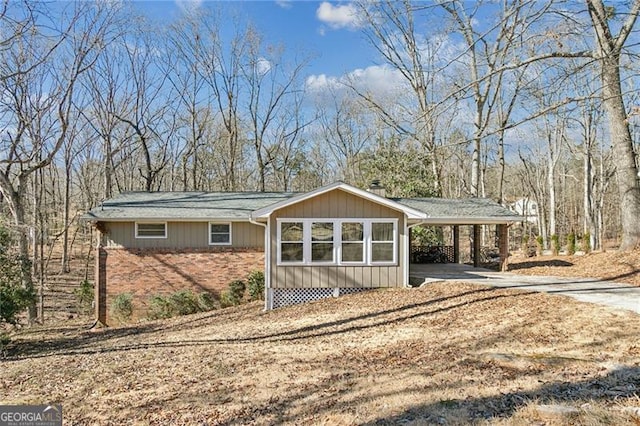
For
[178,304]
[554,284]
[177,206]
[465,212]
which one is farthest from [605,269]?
[177,206]

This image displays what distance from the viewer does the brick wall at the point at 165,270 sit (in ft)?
46.8

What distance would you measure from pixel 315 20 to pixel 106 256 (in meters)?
12.8

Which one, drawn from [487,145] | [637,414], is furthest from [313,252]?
[487,145]

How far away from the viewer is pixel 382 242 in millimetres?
12672

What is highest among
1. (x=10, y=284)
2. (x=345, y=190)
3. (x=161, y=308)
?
→ (x=345, y=190)

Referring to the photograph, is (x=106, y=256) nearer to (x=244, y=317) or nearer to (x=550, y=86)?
(x=244, y=317)

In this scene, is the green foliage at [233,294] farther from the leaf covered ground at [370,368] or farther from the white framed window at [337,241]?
the leaf covered ground at [370,368]

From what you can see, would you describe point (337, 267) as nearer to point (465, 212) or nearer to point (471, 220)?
point (471, 220)

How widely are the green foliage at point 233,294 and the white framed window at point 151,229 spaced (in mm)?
2763

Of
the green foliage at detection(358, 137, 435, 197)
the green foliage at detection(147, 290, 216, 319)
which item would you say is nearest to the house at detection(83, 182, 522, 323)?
the green foliage at detection(147, 290, 216, 319)

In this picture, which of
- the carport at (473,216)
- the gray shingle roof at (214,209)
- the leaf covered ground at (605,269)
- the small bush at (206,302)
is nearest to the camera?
the leaf covered ground at (605,269)

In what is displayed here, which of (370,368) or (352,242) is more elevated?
(352,242)

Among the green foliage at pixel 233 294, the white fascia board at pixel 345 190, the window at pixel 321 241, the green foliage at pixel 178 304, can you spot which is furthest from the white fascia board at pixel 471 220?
the green foliage at pixel 178 304

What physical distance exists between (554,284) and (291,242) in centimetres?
696
